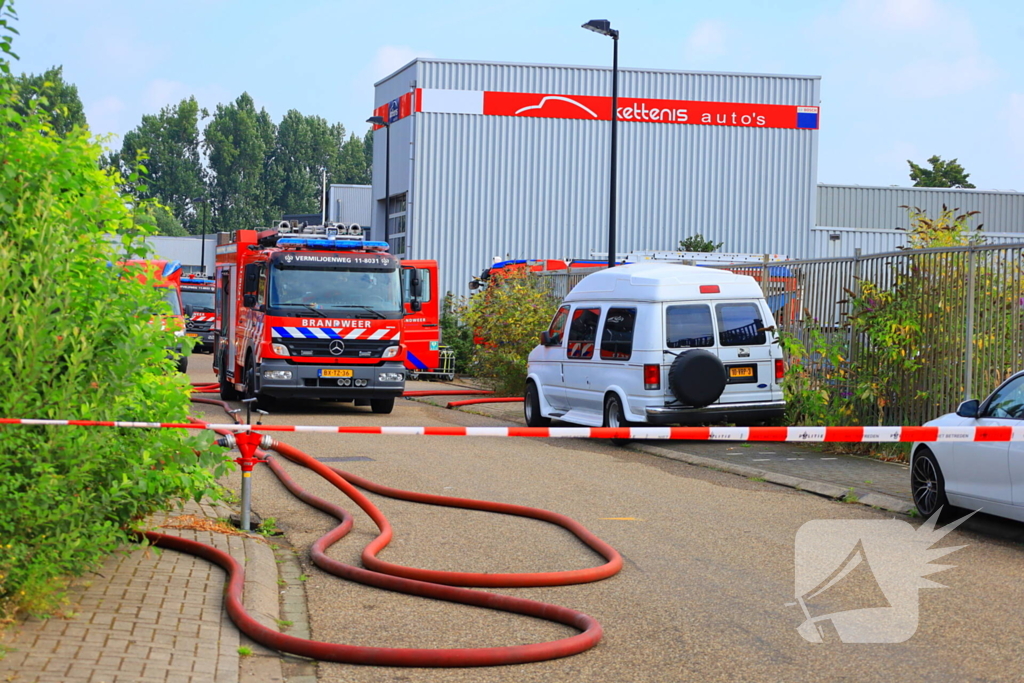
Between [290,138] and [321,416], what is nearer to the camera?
[321,416]

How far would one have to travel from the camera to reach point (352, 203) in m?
73.4

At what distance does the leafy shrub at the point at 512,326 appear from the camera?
80.4 feet

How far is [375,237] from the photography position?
1976 inches

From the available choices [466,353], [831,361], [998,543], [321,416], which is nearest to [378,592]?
[998,543]

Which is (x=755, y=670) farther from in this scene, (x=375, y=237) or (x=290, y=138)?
(x=290, y=138)

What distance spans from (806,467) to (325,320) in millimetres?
8362

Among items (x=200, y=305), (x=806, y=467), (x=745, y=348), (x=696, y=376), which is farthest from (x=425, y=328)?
(x=806, y=467)

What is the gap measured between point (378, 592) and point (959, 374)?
843cm

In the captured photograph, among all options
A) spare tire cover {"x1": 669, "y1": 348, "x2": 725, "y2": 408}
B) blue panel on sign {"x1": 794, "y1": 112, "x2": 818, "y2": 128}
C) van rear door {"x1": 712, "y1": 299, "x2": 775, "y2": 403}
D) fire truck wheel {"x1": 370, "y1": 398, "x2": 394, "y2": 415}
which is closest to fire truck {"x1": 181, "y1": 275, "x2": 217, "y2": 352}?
fire truck wheel {"x1": 370, "y1": 398, "x2": 394, "y2": 415}

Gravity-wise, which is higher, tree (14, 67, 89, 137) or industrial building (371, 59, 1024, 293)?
industrial building (371, 59, 1024, 293)

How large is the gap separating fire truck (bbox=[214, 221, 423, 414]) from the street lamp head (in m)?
7.97

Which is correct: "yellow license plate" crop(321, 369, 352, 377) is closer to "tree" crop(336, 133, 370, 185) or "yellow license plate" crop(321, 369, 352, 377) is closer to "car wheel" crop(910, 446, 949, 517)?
"car wheel" crop(910, 446, 949, 517)

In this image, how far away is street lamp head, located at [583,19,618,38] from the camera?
24.9 meters

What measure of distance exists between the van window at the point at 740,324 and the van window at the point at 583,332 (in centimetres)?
175
